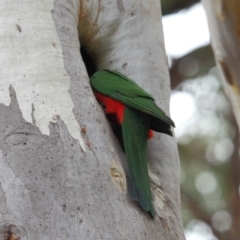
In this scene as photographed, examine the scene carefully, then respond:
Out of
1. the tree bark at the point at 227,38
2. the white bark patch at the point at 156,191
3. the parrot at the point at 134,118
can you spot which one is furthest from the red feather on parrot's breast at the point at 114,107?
the tree bark at the point at 227,38

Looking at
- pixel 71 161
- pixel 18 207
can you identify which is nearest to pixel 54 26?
pixel 71 161

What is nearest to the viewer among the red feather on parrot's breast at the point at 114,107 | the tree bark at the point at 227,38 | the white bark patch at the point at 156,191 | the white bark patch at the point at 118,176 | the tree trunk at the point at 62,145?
the tree trunk at the point at 62,145

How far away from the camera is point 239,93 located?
7.20 feet

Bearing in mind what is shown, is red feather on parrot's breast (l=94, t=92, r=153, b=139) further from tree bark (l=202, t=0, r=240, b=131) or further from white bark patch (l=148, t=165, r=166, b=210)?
tree bark (l=202, t=0, r=240, b=131)

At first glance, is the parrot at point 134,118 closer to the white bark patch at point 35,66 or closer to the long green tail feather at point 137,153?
the long green tail feather at point 137,153

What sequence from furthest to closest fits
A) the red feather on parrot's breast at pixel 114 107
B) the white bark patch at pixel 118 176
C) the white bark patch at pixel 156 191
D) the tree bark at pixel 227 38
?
the tree bark at pixel 227 38, the red feather on parrot's breast at pixel 114 107, the white bark patch at pixel 156 191, the white bark patch at pixel 118 176

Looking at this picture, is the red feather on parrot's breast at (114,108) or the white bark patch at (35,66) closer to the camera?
the white bark patch at (35,66)

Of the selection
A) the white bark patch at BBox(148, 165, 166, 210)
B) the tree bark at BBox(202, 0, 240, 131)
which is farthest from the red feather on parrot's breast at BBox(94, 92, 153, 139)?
the tree bark at BBox(202, 0, 240, 131)

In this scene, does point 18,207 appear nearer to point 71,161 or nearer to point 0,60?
point 71,161

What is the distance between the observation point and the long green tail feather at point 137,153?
159 centimetres

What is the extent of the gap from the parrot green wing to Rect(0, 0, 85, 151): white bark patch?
7.8 inches

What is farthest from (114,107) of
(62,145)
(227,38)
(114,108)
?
(227,38)

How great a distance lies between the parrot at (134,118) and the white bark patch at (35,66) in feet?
0.63

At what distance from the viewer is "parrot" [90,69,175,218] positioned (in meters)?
1.62
